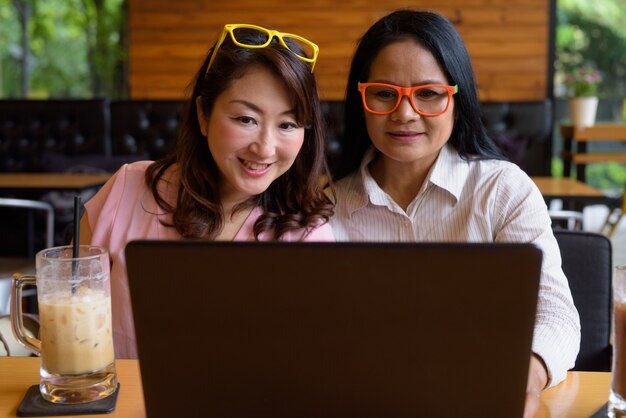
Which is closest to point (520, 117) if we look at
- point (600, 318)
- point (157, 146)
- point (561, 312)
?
point (157, 146)

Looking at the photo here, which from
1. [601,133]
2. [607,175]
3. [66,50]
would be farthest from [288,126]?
[66,50]

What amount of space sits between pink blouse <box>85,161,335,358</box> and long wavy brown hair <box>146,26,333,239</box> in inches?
0.7

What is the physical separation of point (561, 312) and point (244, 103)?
64 cm

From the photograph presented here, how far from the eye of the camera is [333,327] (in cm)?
73

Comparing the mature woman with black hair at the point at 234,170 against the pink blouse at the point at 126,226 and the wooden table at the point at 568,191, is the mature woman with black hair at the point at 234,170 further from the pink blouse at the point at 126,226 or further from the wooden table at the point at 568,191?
the wooden table at the point at 568,191

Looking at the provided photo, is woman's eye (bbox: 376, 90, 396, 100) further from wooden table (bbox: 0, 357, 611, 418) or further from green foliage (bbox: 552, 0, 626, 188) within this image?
green foliage (bbox: 552, 0, 626, 188)

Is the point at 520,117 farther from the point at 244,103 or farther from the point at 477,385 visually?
the point at 477,385

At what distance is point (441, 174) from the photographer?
1.52 m

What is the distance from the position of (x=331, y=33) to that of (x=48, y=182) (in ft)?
7.63

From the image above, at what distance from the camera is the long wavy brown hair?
1.34 meters

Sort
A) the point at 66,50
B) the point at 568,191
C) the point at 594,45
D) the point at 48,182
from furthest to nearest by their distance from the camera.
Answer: the point at 66,50 < the point at 594,45 < the point at 48,182 < the point at 568,191

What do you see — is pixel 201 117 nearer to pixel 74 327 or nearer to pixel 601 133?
pixel 74 327

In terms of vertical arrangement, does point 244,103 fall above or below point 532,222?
above

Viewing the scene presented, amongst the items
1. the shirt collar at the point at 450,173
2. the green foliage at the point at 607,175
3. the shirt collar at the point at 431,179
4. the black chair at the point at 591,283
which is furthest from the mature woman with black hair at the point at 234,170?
the green foliage at the point at 607,175
